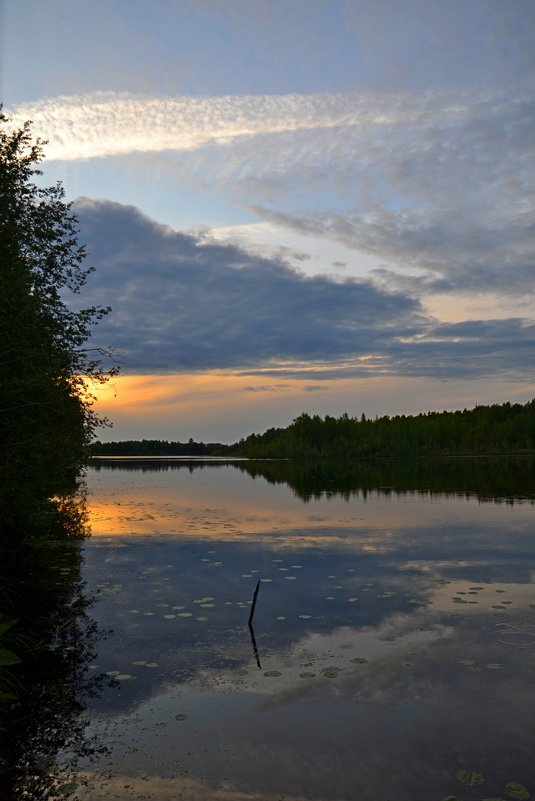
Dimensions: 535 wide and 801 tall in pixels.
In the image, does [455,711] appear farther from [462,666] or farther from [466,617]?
[466,617]

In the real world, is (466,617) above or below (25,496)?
below

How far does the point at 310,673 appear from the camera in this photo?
12820 millimetres

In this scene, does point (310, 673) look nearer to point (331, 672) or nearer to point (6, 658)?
point (331, 672)

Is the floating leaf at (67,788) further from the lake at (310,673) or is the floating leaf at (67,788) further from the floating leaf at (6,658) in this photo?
the floating leaf at (6,658)

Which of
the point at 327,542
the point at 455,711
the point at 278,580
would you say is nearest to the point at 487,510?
the point at 327,542

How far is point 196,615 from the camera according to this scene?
57.4 feet

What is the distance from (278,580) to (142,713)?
11.5m

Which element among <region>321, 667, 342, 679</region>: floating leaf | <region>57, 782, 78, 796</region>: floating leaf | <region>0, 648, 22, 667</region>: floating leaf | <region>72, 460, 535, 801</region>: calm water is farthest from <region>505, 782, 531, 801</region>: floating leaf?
<region>0, 648, 22, 667</region>: floating leaf

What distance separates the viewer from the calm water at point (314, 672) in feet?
29.2

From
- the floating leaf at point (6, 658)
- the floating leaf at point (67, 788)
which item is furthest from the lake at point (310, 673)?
the floating leaf at point (6, 658)

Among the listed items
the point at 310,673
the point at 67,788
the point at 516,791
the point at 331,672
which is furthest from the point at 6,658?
the point at 516,791

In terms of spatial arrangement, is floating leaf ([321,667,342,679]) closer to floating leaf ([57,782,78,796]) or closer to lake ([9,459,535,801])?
lake ([9,459,535,801])

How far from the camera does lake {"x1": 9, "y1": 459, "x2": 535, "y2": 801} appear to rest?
8.89 m

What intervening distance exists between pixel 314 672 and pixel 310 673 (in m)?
0.10
